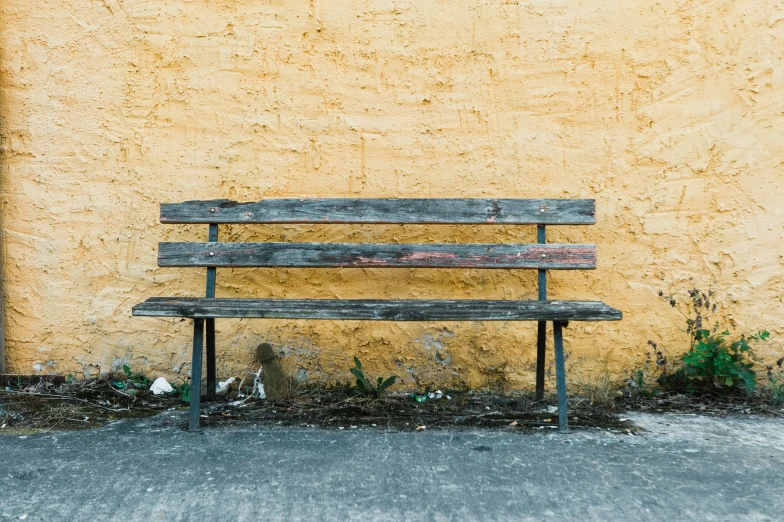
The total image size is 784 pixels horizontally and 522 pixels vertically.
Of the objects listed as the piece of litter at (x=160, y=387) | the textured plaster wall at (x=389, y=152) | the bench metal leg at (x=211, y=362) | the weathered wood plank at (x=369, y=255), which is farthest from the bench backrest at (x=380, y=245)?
the piece of litter at (x=160, y=387)

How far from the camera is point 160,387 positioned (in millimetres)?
3248

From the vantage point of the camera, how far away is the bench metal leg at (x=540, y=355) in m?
2.99

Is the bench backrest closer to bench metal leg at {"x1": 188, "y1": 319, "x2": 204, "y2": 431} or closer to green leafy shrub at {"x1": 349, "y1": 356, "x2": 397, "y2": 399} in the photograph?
bench metal leg at {"x1": 188, "y1": 319, "x2": 204, "y2": 431}

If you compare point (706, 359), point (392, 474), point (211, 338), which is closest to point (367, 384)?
point (211, 338)

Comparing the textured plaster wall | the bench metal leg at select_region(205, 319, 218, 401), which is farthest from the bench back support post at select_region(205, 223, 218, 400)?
the textured plaster wall

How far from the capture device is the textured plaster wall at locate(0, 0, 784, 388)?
3.12 metres

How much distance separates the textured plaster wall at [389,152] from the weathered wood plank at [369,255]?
32 cm

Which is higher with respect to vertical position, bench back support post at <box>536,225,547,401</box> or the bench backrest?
the bench backrest

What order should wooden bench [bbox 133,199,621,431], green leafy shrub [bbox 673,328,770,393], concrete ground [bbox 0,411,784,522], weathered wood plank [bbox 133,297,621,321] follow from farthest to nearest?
1. green leafy shrub [bbox 673,328,770,393]
2. wooden bench [bbox 133,199,621,431]
3. weathered wood plank [bbox 133,297,621,321]
4. concrete ground [bbox 0,411,784,522]

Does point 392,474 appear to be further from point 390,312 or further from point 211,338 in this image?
point 211,338

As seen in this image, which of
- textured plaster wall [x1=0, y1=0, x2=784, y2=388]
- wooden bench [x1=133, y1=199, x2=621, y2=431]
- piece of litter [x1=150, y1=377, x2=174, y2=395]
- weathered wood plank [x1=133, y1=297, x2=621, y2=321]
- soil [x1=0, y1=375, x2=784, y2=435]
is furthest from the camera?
piece of litter [x1=150, y1=377, x2=174, y2=395]

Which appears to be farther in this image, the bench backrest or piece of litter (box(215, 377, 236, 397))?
piece of litter (box(215, 377, 236, 397))

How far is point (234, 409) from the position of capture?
119 inches

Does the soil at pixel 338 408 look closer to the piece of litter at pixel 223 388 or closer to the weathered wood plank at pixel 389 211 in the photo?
the piece of litter at pixel 223 388
